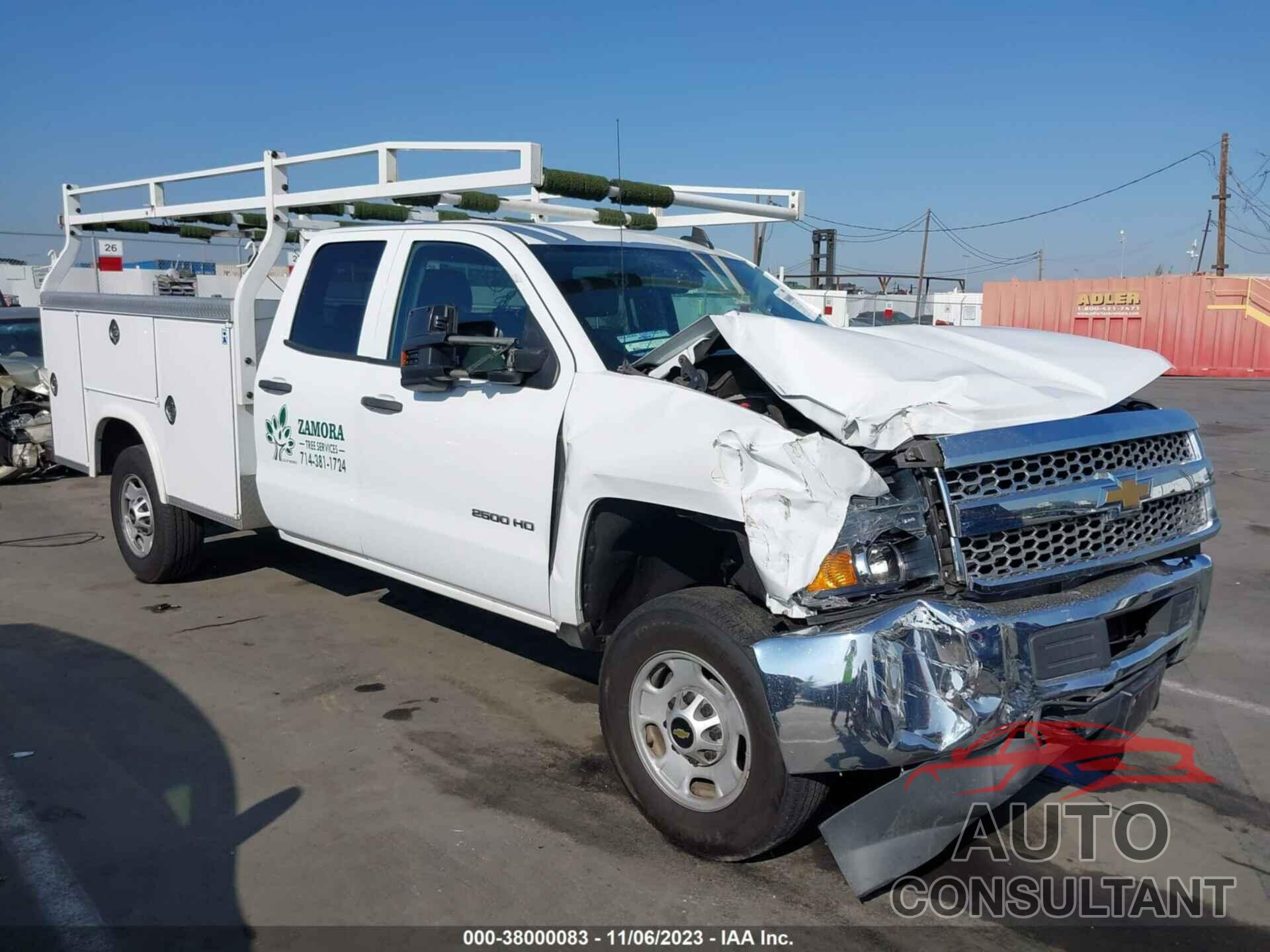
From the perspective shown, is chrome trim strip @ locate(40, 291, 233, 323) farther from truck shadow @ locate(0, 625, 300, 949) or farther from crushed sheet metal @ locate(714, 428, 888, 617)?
crushed sheet metal @ locate(714, 428, 888, 617)

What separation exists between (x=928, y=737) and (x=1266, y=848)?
1.63 meters

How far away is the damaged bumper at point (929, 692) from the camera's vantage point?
292 centimetres

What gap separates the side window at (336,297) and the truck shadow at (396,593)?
1461 mm

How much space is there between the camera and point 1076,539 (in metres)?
3.33

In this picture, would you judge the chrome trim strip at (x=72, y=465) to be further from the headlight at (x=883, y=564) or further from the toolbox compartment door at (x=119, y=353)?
the headlight at (x=883, y=564)

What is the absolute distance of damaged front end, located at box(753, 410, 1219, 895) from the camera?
2932 millimetres

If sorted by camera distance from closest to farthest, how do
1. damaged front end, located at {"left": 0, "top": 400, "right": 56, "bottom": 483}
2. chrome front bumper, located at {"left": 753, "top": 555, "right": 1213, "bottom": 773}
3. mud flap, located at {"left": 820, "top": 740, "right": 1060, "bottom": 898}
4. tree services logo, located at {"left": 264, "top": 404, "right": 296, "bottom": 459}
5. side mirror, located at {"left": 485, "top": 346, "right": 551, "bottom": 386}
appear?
chrome front bumper, located at {"left": 753, "top": 555, "right": 1213, "bottom": 773} → mud flap, located at {"left": 820, "top": 740, "right": 1060, "bottom": 898} → side mirror, located at {"left": 485, "top": 346, "right": 551, "bottom": 386} → tree services logo, located at {"left": 264, "top": 404, "right": 296, "bottom": 459} → damaged front end, located at {"left": 0, "top": 400, "right": 56, "bottom": 483}

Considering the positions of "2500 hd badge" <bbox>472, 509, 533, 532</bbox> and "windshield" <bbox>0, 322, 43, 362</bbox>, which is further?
"windshield" <bbox>0, 322, 43, 362</bbox>

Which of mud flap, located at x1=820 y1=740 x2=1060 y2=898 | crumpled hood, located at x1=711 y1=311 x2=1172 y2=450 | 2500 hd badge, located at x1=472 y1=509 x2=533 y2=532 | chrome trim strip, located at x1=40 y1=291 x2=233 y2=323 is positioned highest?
chrome trim strip, located at x1=40 y1=291 x2=233 y2=323

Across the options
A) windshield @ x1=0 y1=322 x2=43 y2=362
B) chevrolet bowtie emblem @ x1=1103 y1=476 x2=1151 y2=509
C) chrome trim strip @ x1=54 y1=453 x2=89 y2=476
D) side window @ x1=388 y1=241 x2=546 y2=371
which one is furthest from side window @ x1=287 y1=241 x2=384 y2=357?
windshield @ x1=0 y1=322 x2=43 y2=362

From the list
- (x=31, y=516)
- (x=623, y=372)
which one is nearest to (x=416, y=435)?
(x=623, y=372)

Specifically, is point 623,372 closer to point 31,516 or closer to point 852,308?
point 31,516

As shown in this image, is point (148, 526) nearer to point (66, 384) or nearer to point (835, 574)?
point (66, 384)

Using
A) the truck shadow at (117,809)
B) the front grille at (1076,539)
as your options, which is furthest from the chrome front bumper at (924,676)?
the truck shadow at (117,809)
